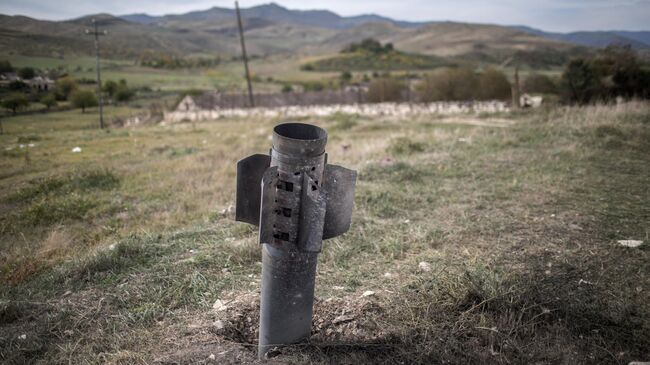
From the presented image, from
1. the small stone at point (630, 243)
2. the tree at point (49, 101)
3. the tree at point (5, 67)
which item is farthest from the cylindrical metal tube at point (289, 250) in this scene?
the tree at point (49, 101)

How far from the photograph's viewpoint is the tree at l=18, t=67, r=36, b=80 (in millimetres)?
8748

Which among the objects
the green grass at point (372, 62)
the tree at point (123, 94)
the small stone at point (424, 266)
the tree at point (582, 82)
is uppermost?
the green grass at point (372, 62)

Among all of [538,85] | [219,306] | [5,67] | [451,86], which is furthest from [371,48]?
[219,306]

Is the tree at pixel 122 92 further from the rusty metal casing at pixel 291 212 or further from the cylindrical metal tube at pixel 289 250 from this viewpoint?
the cylindrical metal tube at pixel 289 250

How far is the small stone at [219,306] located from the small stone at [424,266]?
188cm

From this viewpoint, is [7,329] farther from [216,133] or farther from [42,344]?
[216,133]

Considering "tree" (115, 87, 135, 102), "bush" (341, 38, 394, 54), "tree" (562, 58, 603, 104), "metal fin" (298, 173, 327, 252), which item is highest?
"bush" (341, 38, 394, 54)

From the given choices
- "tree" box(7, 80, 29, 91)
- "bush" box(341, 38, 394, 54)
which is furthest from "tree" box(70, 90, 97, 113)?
"bush" box(341, 38, 394, 54)

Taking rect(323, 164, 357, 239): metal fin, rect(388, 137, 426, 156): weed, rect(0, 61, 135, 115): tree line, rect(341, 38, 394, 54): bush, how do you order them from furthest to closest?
1. rect(341, 38, 394, 54): bush
2. rect(388, 137, 426, 156): weed
3. rect(0, 61, 135, 115): tree line
4. rect(323, 164, 357, 239): metal fin

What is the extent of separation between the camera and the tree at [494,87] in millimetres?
21641

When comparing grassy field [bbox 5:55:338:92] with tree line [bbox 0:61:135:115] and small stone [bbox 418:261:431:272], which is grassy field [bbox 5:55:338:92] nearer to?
tree line [bbox 0:61:135:115]

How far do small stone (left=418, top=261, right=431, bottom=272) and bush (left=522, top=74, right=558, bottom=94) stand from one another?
778 inches

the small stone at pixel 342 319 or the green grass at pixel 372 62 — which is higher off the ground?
the green grass at pixel 372 62

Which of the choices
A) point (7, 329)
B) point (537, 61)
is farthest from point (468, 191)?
point (537, 61)
